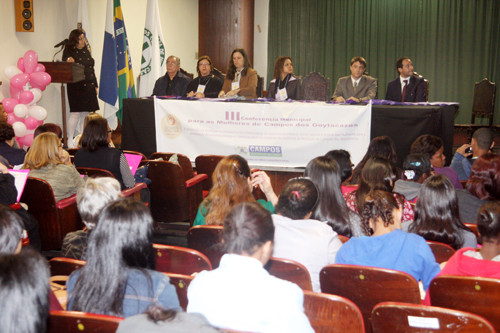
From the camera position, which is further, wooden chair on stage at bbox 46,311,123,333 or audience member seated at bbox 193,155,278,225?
audience member seated at bbox 193,155,278,225

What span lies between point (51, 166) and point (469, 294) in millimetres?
2885

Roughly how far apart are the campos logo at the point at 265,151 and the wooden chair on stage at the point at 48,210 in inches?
95.0

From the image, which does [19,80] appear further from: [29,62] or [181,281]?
[181,281]

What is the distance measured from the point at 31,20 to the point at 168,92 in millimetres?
2166

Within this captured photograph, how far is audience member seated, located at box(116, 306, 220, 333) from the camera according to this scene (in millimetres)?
1255

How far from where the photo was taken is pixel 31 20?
7.33m

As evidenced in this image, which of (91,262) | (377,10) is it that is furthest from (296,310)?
(377,10)

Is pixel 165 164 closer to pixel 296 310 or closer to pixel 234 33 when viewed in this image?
pixel 296 310

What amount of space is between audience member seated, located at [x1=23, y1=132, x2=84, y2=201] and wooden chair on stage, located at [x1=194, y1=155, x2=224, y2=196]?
138 cm

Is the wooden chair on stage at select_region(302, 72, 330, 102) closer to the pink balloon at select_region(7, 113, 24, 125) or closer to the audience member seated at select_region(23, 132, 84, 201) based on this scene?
the pink balloon at select_region(7, 113, 24, 125)

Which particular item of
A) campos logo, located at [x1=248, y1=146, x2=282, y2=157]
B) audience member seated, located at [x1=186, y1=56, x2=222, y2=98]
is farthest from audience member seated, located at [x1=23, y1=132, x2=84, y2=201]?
audience member seated, located at [x1=186, y1=56, x2=222, y2=98]

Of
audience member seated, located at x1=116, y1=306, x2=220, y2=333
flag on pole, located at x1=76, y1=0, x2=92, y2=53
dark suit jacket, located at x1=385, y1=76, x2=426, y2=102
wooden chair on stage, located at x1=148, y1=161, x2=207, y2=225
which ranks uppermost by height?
flag on pole, located at x1=76, y1=0, x2=92, y2=53

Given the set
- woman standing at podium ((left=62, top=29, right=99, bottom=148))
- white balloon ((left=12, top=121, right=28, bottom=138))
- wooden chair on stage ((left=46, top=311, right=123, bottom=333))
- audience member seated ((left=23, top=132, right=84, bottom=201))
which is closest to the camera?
wooden chair on stage ((left=46, top=311, right=123, bottom=333))

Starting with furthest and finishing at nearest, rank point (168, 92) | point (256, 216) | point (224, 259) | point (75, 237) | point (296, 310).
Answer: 1. point (168, 92)
2. point (75, 237)
3. point (256, 216)
4. point (224, 259)
5. point (296, 310)
